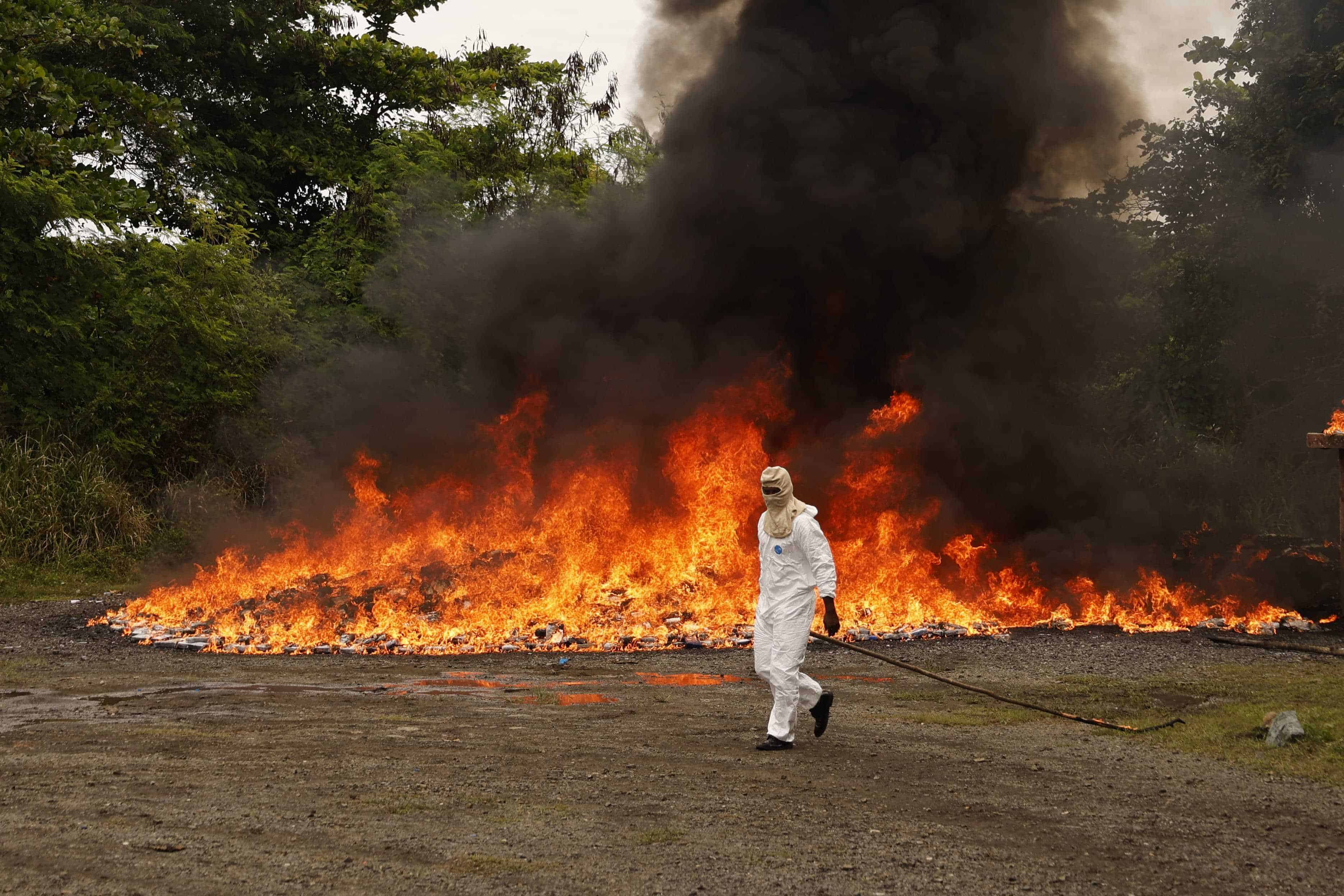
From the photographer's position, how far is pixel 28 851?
4707mm

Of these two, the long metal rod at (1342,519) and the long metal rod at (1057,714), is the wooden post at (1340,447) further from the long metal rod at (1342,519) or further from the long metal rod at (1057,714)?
the long metal rod at (1057,714)

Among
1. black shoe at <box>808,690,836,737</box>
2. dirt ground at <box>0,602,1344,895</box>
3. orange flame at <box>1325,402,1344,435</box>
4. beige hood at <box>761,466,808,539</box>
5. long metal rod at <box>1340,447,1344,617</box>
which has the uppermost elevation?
orange flame at <box>1325,402,1344,435</box>

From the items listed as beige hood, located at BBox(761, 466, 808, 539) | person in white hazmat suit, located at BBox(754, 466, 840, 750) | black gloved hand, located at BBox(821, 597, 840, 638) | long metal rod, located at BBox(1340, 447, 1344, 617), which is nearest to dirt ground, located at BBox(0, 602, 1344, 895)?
person in white hazmat suit, located at BBox(754, 466, 840, 750)

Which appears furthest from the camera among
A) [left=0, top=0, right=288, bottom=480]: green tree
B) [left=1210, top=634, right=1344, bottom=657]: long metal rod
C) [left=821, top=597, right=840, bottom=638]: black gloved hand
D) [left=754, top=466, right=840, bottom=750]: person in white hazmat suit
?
[left=0, top=0, right=288, bottom=480]: green tree

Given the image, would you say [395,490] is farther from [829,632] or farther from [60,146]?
[829,632]

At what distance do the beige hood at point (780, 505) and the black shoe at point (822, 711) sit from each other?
1.11m

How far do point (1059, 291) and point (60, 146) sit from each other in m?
16.9

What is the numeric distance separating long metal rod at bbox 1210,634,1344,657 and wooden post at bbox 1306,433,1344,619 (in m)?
1.39

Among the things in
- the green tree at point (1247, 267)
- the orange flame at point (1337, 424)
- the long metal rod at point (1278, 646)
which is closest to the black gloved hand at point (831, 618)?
the long metal rod at point (1278, 646)

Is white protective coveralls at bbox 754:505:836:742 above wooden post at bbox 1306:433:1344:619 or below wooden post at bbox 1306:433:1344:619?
below

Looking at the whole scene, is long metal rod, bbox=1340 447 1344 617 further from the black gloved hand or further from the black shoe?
the black gloved hand

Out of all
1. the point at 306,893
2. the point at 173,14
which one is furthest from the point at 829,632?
the point at 173,14

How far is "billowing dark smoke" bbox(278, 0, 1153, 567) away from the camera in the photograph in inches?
629

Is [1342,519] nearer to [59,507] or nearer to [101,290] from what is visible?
[59,507]
